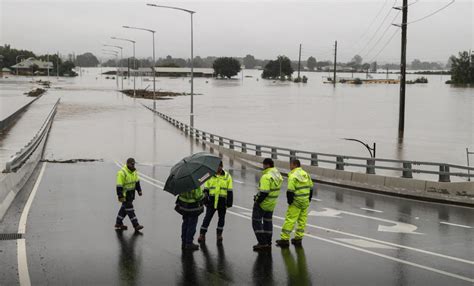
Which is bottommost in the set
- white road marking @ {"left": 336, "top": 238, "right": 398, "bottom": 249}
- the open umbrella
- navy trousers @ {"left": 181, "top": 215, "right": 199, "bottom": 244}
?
white road marking @ {"left": 336, "top": 238, "right": 398, "bottom": 249}

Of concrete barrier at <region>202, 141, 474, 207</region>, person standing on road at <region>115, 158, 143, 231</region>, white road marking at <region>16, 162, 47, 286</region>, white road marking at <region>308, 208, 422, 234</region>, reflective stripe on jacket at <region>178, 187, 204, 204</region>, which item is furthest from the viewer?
concrete barrier at <region>202, 141, 474, 207</region>

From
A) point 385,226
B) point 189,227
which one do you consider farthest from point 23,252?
point 385,226

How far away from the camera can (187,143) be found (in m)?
41.3

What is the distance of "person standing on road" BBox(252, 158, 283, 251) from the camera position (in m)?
11.0

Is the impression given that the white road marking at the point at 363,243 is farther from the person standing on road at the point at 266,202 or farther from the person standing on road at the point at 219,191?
the person standing on road at the point at 219,191

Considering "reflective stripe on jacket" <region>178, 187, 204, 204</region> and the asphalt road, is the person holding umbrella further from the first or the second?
the asphalt road

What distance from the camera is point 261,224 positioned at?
11.4 m

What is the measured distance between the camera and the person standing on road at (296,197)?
11172 mm

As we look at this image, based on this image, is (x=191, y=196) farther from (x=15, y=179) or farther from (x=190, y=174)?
(x=15, y=179)

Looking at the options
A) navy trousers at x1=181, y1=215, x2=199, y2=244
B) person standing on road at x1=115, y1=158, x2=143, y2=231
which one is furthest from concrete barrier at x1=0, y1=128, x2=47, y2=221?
navy trousers at x1=181, y1=215, x2=199, y2=244

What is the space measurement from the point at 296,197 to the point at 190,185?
203cm

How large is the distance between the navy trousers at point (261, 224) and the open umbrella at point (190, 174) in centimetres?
114

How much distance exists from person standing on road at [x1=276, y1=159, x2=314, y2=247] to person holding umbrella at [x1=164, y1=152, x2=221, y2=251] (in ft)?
4.70

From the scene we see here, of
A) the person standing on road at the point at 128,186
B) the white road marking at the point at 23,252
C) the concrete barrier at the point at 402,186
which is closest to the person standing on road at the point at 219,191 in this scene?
the person standing on road at the point at 128,186
